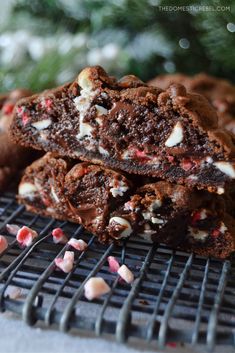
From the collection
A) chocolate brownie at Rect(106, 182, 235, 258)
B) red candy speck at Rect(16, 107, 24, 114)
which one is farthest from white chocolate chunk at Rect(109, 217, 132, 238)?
red candy speck at Rect(16, 107, 24, 114)

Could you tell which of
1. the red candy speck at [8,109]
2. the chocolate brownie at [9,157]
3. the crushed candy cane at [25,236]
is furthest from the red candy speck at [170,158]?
the red candy speck at [8,109]

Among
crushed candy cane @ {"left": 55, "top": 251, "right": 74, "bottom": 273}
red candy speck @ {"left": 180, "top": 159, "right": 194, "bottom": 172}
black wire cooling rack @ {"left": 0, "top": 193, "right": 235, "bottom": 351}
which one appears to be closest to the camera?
black wire cooling rack @ {"left": 0, "top": 193, "right": 235, "bottom": 351}

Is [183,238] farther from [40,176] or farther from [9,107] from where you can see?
[9,107]

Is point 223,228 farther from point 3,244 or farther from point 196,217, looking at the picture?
point 3,244

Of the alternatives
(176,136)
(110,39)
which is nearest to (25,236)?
(176,136)

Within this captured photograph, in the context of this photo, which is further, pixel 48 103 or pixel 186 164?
pixel 48 103

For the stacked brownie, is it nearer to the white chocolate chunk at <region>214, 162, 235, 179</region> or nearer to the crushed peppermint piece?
the white chocolate chunk at <region>214, 162, 235, 179</region>
